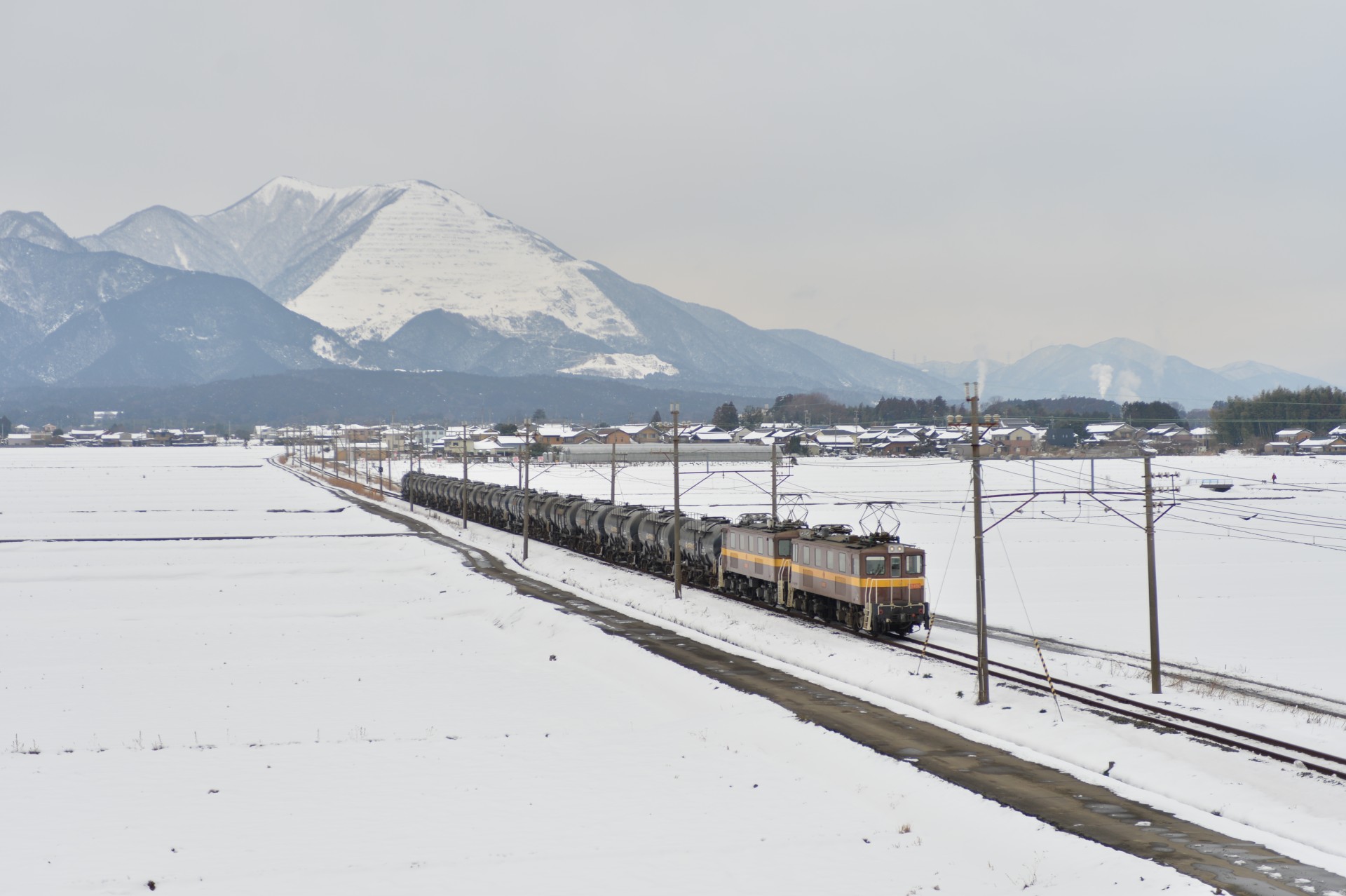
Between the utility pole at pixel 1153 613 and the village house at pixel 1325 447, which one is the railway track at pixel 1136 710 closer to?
the utility pole at pixel 1153 613

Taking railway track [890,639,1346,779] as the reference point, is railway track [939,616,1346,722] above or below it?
below

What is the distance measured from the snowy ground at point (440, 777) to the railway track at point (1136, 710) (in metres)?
5.34

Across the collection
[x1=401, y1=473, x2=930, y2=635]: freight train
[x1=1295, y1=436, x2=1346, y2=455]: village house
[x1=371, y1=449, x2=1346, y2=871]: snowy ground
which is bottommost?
[x1=371, y1=449, x2=1346, y2=871]: snowy ground

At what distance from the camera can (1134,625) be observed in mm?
44875

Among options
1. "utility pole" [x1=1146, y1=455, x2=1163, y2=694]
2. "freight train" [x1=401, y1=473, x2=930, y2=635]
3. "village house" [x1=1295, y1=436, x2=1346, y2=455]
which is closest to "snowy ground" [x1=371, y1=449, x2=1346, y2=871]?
"utility pole" [x1=1146, y1=455, x2=1163, y2=694]

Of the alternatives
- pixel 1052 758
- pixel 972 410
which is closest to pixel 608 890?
pixel 1052 758

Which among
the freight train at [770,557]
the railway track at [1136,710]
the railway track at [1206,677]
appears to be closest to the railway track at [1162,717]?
the railway track at [1136,710]

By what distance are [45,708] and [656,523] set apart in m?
35.2

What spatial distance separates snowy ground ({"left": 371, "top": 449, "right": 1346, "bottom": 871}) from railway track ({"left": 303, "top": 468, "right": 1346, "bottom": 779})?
0.69m

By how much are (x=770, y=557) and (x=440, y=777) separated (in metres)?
26.1

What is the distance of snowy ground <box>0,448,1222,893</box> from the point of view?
18453 mm

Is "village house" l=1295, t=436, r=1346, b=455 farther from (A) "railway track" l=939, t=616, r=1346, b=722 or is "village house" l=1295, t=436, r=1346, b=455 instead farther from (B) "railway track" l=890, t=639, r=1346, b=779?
(B) "railway track" l=890, t=639, r=1346, b=779

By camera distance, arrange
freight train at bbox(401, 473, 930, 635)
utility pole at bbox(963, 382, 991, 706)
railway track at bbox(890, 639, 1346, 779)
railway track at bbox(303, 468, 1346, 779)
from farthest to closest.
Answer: freight train at bbox(401, 473, 930, 635) < utility pole at bbox(963, 382, 991, 706) < railway track at bbox(303, 468, 1346, 779) < railway track at bbox(890, 639, 1346, 779)

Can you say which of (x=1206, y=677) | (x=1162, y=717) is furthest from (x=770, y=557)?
(x=1162, y=717)
